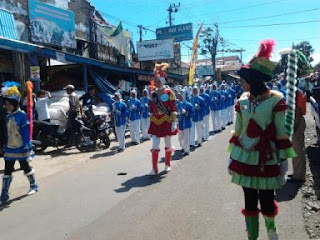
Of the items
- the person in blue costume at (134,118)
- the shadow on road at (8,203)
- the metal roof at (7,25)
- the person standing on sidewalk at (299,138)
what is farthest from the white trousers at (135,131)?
the person standing on sidewalk at (299,138)

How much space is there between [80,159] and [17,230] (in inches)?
199

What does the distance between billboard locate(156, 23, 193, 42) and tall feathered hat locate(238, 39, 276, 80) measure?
29846 mm

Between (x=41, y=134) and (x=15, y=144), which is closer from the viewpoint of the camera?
(x=15, y=144)

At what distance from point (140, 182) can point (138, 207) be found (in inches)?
59.7

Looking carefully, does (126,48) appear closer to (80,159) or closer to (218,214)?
(80,159)

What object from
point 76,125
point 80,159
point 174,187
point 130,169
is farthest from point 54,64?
point 174,187

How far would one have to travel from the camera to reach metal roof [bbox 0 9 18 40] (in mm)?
12773

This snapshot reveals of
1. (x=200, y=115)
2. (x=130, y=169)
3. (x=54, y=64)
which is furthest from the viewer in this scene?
(x=54, y=64)

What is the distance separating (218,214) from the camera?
5.09 m

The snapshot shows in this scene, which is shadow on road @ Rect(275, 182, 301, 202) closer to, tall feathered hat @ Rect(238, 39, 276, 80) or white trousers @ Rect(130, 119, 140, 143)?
tall feathered hat @ Rect(238, 39, 276, 80)

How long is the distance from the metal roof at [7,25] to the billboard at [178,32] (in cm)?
2069

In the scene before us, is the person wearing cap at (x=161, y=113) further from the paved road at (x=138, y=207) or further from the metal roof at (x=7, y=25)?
the metal roof at (x=7, y=25)

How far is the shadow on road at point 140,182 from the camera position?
669 cm

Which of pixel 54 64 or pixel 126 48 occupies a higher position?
pixel 126 48
